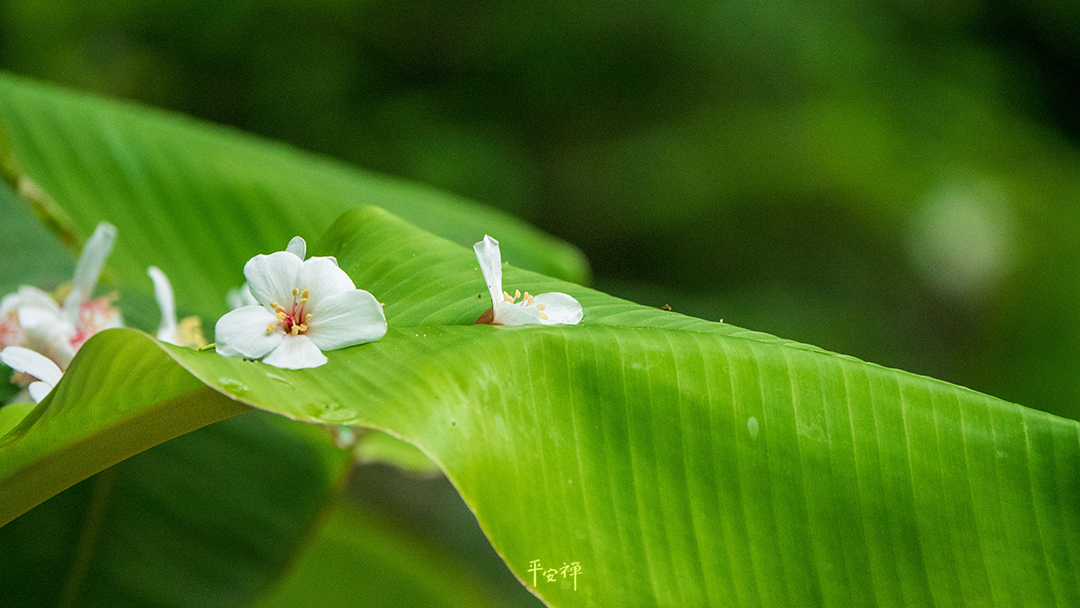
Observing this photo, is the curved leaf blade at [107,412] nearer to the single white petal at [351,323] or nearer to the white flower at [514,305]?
the single white petal at [351,323]

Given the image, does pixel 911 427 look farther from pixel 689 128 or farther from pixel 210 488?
pixel 689 128

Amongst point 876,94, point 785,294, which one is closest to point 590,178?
point 785,294

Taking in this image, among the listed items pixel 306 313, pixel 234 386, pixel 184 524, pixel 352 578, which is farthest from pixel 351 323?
pixel 352 578

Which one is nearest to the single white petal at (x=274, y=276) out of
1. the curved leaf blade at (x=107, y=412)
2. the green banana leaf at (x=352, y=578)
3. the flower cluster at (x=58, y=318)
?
the curved leaf blade at (x=107, y=412)

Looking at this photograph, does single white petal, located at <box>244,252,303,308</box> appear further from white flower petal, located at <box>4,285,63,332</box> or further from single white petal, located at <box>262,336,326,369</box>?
white flower petal, located at <box>4,285,63,332</box>

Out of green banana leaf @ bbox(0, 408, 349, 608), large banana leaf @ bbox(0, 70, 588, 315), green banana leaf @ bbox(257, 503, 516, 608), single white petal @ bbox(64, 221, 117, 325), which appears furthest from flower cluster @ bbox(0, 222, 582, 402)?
green banana leaf @ bbox(257, 503, 516, 608)

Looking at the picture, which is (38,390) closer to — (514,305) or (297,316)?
(297,316)
